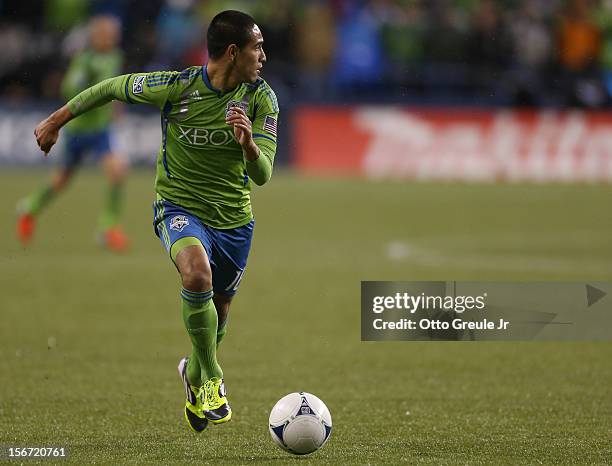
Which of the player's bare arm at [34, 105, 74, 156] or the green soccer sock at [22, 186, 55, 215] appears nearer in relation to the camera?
the player's bare arm at [34, 105, 74, 156]

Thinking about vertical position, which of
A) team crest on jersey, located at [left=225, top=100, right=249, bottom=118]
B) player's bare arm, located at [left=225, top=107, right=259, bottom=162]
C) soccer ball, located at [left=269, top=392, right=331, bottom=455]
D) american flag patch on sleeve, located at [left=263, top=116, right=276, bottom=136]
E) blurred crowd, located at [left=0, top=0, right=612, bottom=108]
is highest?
blurred crowd, located at [left=0, top=0, right=612, bottom=108]

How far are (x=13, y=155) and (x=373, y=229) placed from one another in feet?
29.1

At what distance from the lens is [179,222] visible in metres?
A: 6.72

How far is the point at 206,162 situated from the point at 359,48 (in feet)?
60.1

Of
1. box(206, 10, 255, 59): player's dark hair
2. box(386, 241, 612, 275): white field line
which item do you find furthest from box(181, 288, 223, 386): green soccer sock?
box(386, 241, 612, 275): white field line

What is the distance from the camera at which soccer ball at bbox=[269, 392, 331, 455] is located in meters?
6.11

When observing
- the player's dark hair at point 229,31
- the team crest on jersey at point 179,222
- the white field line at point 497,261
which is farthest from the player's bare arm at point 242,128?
the white field line at point 497,261

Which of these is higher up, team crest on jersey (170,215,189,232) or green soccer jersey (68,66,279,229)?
green soccer jersey (68,66,279,229)

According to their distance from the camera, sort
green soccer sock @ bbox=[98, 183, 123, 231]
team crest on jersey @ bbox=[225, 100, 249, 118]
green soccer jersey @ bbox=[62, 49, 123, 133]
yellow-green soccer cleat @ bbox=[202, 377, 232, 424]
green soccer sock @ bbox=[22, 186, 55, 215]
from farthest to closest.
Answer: green soccer jersey @ bbox=[62, 49, 123, 133] < green soccer sock @ bbox=[98, 183, 123, 231] < green soccer sock @ bbox=[22, 186, 55, 215] < team crest on jersey @ bbox=[225, 100, 249, 118] < yellow-green soccer cleat @ bbox=[202, 377, 232, 424]

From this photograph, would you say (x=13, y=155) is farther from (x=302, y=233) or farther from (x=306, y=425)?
(x=306, y=425)

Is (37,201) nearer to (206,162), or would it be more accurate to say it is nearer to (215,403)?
(206,162)

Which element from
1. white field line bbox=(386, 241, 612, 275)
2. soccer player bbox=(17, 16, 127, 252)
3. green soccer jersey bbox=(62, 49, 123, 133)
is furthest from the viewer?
→ green soccer jersey bbox=(62, 49, 123, 133)

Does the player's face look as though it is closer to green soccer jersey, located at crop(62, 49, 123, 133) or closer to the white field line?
the white field line

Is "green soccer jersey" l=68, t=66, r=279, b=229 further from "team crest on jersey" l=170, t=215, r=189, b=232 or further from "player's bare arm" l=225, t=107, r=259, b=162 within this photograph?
"player's bare arm" l=225, t=107, r=259, b=162
